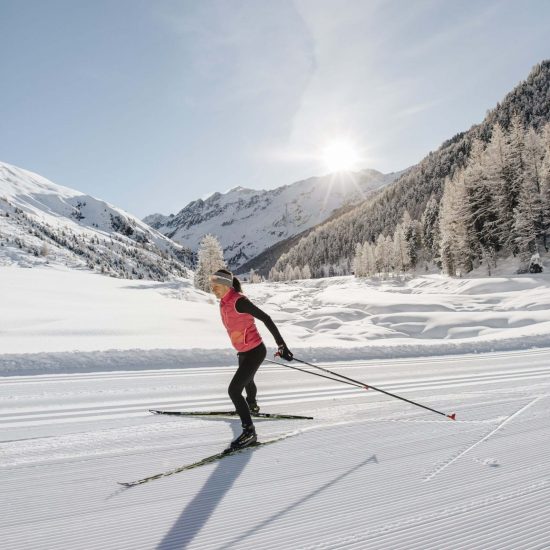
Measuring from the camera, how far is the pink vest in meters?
4.61

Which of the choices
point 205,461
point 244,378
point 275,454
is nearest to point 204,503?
point 205,461

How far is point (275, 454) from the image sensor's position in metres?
4.22

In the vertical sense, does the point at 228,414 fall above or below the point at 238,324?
below

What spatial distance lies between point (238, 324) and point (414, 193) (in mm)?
162282

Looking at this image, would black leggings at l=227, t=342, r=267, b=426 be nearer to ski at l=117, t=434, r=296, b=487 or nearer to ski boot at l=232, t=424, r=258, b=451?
ski boot at l=232, t=424, r=258, b=451

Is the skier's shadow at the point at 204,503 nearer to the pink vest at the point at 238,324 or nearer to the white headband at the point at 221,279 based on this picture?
the pink vest at the point at 238,324

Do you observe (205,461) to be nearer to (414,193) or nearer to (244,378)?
(244,378)

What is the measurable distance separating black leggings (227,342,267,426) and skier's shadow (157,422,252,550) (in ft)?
1.47

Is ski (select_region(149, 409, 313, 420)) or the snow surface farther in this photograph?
ski (select_region(149, 409, 313, 420))

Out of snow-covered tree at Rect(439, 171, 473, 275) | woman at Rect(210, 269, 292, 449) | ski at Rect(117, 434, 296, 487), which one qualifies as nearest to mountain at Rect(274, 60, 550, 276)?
snow-covered tree at Rect(439, 171, 473, 275)

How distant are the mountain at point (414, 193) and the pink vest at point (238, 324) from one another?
14094 centimetres

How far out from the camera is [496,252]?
1785 inches

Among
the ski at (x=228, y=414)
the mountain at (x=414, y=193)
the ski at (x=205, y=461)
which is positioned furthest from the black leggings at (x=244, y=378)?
the mountain at (x=414, y=193)

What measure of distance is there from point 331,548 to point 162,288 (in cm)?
2753
